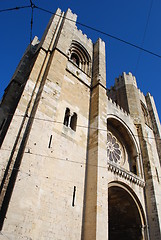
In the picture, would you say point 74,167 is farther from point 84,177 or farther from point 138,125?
point 138,125

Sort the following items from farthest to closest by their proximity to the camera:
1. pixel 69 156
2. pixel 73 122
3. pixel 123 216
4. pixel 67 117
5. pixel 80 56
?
pixel 80 56 → pixel 123 216 → pixel 73 122 → pixel 67 117 → pixel 69 156

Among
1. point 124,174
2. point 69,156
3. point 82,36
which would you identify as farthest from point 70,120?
point 82,36

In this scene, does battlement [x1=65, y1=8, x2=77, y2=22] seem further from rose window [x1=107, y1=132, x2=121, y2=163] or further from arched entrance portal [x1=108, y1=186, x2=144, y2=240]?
arched entrance portal [x1=108, y1=186, x2=144, y2=240]

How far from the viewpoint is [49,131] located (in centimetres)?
697

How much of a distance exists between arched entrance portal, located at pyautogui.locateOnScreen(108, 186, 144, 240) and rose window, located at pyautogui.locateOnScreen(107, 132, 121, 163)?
187cm

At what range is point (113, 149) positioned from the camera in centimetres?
1177

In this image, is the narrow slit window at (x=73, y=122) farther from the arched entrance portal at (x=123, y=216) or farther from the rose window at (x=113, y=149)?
the arched entrance portal at (x=123, y=216)

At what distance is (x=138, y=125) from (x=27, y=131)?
31.4 ft

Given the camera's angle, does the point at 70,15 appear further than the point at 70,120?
Yes

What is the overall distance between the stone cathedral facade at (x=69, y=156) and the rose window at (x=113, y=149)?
7 cm

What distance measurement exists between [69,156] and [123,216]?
221 inches

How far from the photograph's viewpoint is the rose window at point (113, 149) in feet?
37.2

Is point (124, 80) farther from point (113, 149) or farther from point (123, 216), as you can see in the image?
point (123, 216)

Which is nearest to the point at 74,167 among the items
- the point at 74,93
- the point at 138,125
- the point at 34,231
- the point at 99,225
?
the point at 99,225
